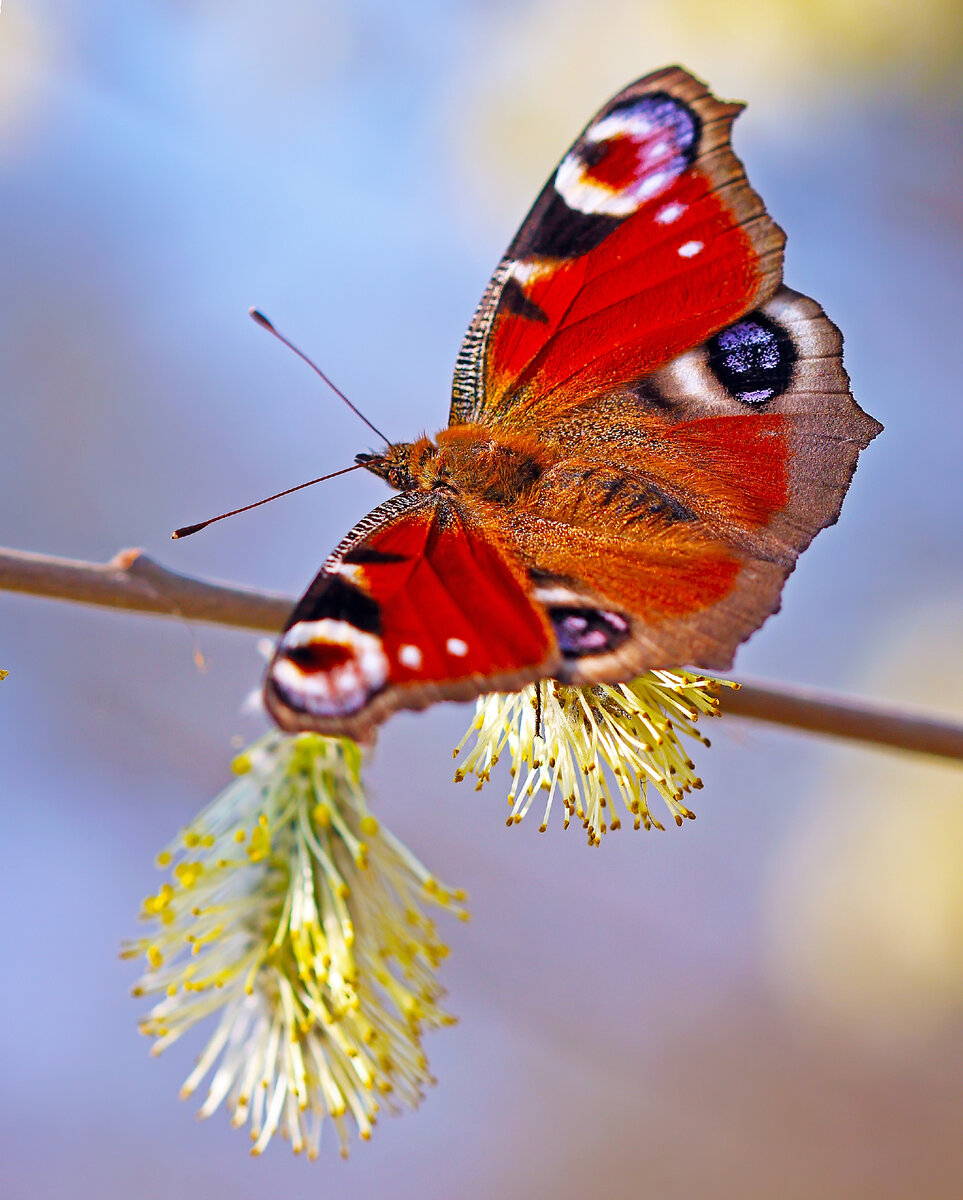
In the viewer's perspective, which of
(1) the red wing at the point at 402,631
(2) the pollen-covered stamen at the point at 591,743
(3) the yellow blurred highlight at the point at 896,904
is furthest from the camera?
(3) the yellow blurred highlight at the point at 896,904

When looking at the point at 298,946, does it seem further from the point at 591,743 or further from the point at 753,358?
the point at 753,358

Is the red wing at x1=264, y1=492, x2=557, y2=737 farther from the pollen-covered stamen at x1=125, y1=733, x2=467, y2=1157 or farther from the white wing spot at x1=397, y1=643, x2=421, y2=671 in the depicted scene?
the pollen-covered stamen at x1=125, y1=733, x2=467, y2=1157

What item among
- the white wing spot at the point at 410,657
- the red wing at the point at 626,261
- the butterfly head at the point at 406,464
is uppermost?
the red wing at the point at 626,261

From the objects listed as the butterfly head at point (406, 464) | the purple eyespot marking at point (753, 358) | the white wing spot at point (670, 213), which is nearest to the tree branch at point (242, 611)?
the butterfly head at point (406, 464)

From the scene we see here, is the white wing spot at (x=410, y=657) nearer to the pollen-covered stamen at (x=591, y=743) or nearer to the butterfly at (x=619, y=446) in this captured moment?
the butterfly at (x=619, y=446)

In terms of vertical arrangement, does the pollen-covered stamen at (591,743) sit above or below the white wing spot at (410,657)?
below

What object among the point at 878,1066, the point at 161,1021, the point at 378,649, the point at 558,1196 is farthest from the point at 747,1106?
the point at 378,649
